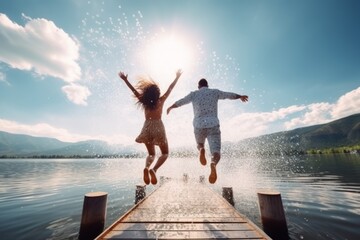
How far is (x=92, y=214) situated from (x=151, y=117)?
338cm

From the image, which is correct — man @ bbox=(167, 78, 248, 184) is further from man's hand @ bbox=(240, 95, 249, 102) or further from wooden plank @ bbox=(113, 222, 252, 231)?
wooden plank @ bbox=(113, 222, 252, 231)

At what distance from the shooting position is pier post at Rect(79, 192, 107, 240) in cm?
595

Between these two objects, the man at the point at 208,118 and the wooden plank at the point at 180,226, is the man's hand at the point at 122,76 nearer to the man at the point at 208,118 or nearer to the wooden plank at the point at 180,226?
the man at the point at 208,118

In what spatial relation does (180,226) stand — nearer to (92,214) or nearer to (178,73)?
(92,214)

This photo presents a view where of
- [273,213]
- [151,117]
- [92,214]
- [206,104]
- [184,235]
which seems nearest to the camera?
[184,235]

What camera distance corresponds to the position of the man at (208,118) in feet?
20.6

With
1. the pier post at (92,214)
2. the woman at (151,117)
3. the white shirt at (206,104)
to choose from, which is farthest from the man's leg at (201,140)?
the pier post at (92,214)

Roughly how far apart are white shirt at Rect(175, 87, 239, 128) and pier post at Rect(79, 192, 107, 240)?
12.3ft

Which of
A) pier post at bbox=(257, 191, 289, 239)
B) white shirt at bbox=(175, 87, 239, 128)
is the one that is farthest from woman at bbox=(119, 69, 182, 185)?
pier post at bbox=(257, 191, 289, 239)

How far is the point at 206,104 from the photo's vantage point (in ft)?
21.0

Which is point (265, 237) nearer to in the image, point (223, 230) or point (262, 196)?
point (223, 230)

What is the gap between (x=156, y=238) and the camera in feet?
13.1

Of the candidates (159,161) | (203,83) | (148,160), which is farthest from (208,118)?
(148,160)

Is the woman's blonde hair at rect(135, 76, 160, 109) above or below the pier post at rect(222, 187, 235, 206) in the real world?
above
